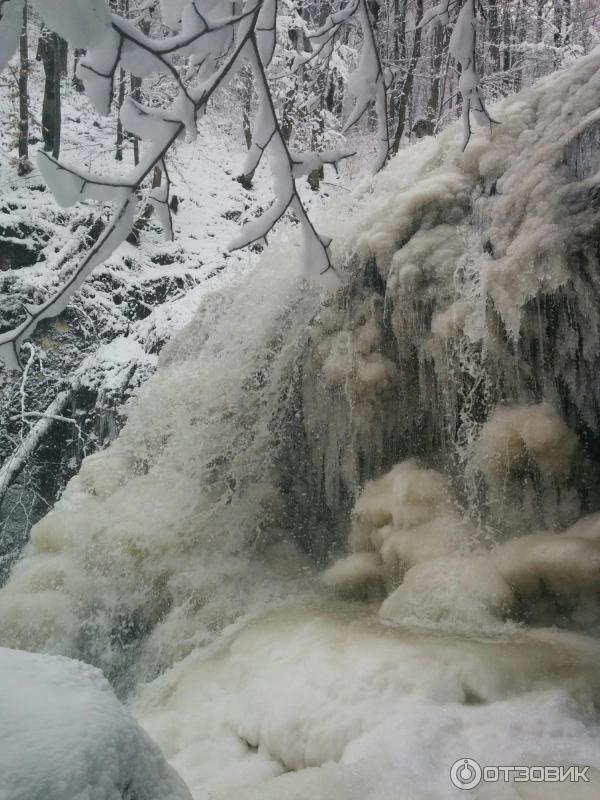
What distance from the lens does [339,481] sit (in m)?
3.86

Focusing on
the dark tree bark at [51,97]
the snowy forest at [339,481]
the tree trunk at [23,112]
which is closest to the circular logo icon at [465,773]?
the snowy forest at [339,481]

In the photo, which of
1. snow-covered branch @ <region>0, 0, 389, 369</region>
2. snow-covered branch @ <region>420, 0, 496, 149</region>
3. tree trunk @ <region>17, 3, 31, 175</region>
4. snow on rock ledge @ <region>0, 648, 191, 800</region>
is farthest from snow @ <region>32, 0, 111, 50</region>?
tree trunk @ <region>17, 3, 31, 175</region>

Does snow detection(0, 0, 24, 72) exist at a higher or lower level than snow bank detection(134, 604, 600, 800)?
higher

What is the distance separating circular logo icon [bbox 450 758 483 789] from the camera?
161 cm

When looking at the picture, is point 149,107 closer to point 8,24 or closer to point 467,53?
point 8,24

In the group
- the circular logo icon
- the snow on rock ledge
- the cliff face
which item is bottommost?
the circular logo icon

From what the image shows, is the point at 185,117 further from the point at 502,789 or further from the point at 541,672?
the point at 541,672

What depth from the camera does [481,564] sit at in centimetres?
270

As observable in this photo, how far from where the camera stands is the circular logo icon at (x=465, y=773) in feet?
5.28

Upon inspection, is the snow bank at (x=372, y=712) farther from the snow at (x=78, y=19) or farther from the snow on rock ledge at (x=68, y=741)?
the snow at (x=78, y=19)

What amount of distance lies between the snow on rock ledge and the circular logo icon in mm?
756

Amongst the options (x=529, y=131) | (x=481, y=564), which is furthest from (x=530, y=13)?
(x=481, y=564)

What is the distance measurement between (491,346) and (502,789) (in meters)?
2.14

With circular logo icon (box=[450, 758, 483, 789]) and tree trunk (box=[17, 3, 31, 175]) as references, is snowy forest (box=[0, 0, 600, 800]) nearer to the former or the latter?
circular logo icon (box=[450, 758, 483, 789])
